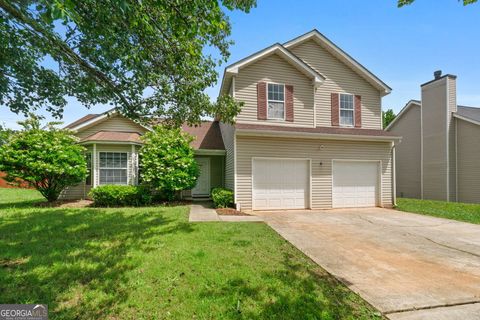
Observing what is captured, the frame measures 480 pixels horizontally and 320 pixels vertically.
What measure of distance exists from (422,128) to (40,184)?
21.7m

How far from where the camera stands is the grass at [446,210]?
9.03 metres

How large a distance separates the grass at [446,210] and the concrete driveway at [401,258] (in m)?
0.96

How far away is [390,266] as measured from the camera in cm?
432

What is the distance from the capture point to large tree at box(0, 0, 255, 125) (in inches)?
185

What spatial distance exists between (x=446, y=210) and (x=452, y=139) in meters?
6.39

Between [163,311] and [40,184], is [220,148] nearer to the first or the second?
[40,184]

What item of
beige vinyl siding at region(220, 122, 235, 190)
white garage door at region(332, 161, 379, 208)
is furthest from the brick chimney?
beige vinyl siding at region(220, 122, 235, 190)

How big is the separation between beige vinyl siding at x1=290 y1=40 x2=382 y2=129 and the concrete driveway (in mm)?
5742

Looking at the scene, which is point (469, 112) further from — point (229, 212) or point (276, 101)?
point (229, 212)

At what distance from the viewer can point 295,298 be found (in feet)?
10.3

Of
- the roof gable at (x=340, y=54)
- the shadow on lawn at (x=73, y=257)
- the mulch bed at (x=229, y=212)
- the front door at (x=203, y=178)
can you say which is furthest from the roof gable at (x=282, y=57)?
the shadow on lawn at (x=73, y=257)

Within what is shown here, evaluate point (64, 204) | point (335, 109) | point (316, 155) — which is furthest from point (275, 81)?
point (64, 204)

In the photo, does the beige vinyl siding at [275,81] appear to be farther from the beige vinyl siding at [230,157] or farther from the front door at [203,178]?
the front door at [203,178]

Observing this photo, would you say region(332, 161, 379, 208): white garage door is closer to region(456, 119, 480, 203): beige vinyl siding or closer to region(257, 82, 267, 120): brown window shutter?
region(257, 82, 267, 120): brown window shutter
